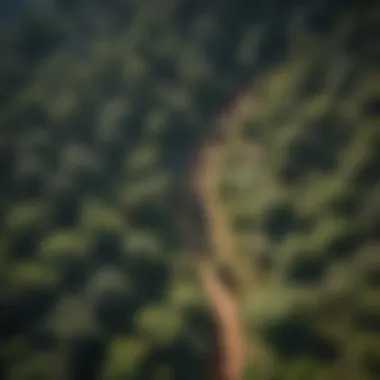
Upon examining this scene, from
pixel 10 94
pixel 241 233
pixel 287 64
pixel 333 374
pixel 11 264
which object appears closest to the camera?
pixel 333 374

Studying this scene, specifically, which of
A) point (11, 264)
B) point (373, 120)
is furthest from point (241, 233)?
point (11, 264)

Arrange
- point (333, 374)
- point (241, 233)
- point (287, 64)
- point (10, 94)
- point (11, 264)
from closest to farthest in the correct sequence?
point (333, 374)
point (11, 264)
point (241, 233)
point (10, 94)
point (287, 64)

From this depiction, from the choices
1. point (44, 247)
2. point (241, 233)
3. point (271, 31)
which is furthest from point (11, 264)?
point (271, 31)

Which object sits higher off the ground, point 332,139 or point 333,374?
point 332,139

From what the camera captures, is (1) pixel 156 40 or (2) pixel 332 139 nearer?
(2) pixel 332 139

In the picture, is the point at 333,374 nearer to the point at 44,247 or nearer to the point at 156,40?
the point at 44,247

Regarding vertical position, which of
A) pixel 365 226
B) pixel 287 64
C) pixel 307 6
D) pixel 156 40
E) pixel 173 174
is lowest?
pixel 365 226
